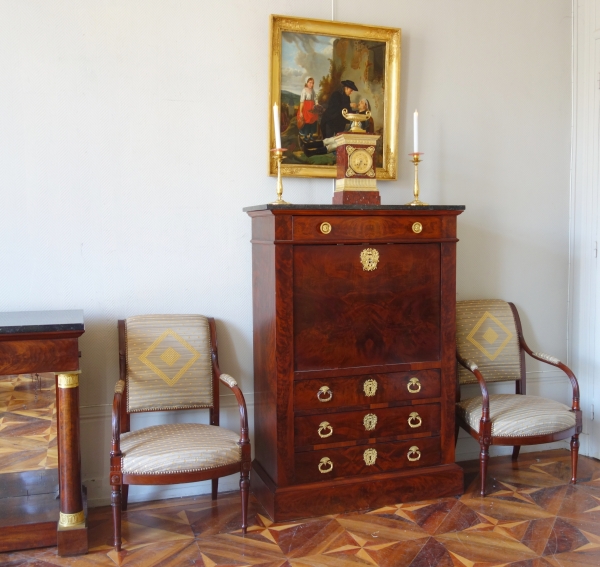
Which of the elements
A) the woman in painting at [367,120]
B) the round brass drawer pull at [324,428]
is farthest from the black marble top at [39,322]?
the woman in painting at [367,120]

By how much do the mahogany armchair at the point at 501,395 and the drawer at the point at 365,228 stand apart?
2.64 ft

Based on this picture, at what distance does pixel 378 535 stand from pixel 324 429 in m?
0.57

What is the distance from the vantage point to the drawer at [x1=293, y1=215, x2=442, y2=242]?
3373mm

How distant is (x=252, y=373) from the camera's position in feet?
12.9

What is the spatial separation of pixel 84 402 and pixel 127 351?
16.1 inches

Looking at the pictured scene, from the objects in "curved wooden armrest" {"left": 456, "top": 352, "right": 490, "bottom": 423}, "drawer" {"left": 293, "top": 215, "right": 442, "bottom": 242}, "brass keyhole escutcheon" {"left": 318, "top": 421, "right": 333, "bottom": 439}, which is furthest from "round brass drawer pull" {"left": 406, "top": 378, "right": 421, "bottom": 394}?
"drawer" {"left": 293, "top": 215, "right": 442, "bottom": 242}

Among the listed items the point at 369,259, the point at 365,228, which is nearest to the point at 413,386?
the point at 369,259

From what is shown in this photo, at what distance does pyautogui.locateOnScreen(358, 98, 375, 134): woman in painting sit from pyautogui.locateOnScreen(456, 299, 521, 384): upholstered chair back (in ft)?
3.95

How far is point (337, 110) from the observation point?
3.98 metres

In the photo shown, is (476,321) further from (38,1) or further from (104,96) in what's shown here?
(38,1)

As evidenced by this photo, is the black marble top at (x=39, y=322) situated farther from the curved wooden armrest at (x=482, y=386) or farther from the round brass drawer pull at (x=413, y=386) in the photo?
the curved wooden armrest at (x=482, y=386)

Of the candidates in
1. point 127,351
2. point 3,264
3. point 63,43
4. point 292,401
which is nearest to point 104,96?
point 63,43

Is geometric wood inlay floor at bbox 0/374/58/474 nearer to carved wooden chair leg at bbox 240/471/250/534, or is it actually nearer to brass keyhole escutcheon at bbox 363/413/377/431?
carved wooden chair leg at bbox 240/471/250/534

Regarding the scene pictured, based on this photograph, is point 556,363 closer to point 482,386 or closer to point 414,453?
point 482,386
